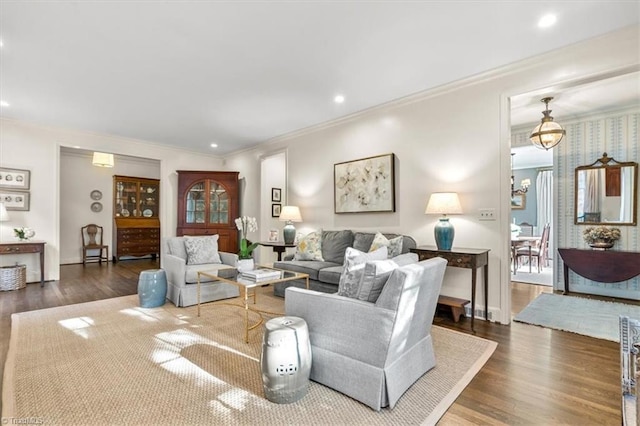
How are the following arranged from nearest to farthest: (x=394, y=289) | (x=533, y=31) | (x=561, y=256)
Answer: (x=394, y=289) < (x=533, y=31) < (x=561, y=256)

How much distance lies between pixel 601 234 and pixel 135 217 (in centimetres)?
971

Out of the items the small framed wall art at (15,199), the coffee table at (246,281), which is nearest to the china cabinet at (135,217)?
the small framed wall art at (15,199)

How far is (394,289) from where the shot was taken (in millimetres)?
1698

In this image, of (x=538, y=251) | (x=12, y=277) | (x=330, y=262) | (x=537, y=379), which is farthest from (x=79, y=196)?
(x=538, y=251)

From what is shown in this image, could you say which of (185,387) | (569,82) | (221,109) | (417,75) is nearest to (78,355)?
(185,387)

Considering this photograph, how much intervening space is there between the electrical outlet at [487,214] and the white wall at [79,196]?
7.97 m

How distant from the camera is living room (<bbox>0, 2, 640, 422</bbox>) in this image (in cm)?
299

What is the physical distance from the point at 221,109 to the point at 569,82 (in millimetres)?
4130

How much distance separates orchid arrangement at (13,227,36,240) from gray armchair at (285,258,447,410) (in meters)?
5.20

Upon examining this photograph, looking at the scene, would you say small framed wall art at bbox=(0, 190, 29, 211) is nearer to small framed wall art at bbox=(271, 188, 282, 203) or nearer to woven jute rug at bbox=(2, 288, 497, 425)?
woven jute rug at bbox=(2, 288, 497, 425)

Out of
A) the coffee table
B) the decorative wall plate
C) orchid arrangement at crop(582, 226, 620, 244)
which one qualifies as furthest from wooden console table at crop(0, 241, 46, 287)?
orchid arrangement at crop(582, 226, 620, 244)

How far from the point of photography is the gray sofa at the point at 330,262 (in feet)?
12.0

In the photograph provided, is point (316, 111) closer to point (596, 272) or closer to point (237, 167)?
point (237, 167)

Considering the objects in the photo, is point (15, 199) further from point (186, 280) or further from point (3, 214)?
point (186, 280)
